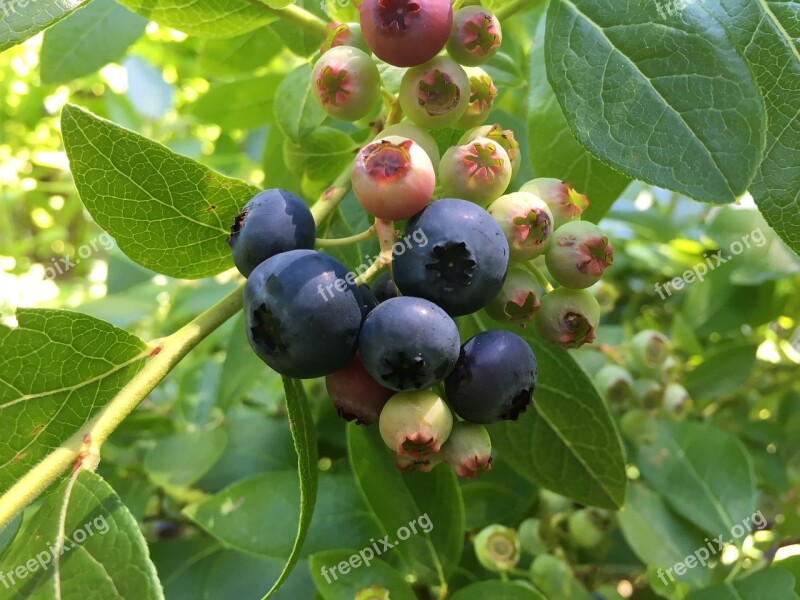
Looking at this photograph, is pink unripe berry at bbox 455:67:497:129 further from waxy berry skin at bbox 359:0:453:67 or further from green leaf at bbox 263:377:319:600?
green leaf at bbox 263:377:319:600

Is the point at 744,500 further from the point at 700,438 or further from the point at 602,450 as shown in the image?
the point at 602,450

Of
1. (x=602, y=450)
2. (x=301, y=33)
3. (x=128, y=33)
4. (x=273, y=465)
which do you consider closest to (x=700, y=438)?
(x=602, y=450)

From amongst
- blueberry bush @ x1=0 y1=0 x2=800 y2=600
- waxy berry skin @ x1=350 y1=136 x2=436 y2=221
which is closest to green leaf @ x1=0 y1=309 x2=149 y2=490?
blueberry bush @ x1=0 y1=0 x2=800 y2=600

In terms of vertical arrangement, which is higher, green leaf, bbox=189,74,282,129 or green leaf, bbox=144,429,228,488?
green leaf, bbox=189,74,282,129

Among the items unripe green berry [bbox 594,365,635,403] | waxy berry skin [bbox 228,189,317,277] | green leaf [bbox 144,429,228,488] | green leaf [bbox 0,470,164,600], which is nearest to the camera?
green leaf [bbox 0,470,164,600]

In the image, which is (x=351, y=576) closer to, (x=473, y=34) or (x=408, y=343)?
(x=408, y=343)

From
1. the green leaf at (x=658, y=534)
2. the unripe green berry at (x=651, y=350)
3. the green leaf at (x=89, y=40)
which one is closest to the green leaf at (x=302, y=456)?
the green leaf at (x=658, y=534)

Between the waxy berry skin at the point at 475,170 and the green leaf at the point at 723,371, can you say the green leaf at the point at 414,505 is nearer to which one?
the waxy berry skin at the point at 475,170
